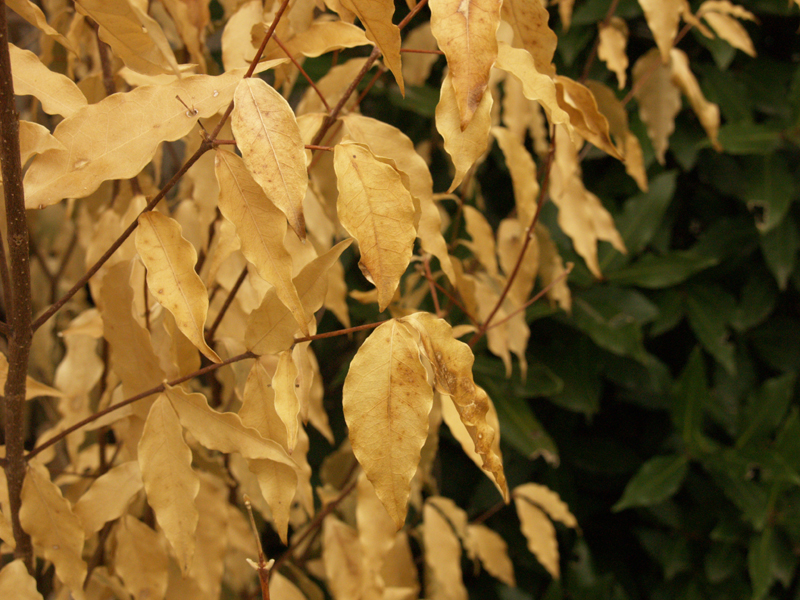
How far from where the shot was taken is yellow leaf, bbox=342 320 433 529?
0.35 metres

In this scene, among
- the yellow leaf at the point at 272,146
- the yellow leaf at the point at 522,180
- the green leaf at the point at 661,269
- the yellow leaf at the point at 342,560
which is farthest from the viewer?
the green leaf at the point at 661,269

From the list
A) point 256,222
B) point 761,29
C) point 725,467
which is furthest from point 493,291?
point 761,29

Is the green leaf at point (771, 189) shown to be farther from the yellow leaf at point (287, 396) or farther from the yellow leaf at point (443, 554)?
the yellow leaf at point (287, 396)

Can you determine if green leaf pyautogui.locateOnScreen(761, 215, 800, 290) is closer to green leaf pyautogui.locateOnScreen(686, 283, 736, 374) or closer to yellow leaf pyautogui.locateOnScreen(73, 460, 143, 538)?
green leaf pyautogui.locateOnScreen(686, 283, 736, 374)

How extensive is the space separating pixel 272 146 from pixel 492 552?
2.19 ft

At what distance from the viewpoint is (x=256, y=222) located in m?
0.37

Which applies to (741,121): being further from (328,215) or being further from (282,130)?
(282,130)

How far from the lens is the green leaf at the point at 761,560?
1.05 m

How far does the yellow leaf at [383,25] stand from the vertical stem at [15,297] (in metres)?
0.19

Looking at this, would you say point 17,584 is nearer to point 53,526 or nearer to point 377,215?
point 53,526

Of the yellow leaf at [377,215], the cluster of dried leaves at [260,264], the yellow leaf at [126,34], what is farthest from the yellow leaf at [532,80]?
the yellow leaf at [126,34]

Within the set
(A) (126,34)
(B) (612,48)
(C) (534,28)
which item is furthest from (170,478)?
(B) (612,48)

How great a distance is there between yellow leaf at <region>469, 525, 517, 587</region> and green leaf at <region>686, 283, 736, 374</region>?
0.54 meters

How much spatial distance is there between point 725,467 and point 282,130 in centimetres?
105
